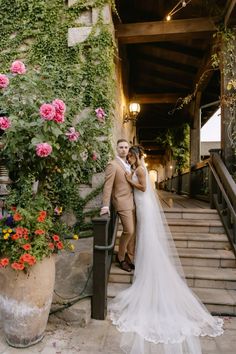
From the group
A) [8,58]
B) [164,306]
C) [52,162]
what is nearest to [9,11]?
[8,58]

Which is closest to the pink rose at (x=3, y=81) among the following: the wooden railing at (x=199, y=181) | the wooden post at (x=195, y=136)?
the wooden railing at (x=199, y=181)

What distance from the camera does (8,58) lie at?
448 cm

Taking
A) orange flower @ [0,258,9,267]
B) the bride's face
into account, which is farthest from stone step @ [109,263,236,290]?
orange flower @ [0,258,9,267]

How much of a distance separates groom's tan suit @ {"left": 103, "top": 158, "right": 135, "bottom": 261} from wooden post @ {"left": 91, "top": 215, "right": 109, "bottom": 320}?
42 centimetres

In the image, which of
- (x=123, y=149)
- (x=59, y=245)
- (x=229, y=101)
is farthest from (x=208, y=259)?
(x=229, y=101)

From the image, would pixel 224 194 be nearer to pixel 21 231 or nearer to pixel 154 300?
pixel 154 300

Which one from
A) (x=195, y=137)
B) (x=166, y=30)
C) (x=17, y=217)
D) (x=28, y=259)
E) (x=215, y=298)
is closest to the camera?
(x=28, y=259)

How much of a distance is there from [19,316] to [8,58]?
12.6 feet

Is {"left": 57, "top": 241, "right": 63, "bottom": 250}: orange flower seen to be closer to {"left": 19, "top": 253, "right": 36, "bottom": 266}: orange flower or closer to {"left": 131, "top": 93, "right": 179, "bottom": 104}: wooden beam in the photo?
{"left": 19, "top": 253, "right": 36, "bottom": 266}: orange flower

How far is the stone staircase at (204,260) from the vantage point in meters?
3.01

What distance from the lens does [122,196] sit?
3254 mm

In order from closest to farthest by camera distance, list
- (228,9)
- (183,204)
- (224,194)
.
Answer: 1. (224,194)
2. (228,9)
3. (183,204)

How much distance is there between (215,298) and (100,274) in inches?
48.9

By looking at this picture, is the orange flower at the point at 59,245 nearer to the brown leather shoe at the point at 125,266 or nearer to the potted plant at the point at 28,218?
the potted plant at the point at 28,218
